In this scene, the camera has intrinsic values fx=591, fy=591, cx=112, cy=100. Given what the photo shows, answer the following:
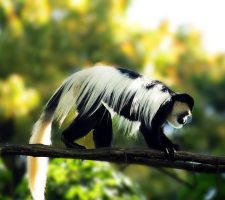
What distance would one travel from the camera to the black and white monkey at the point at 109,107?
3.10 meters

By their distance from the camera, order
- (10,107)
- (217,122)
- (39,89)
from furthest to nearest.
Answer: (217,122) < (39,89) < (10,107)

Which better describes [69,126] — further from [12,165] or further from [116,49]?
[116,49]

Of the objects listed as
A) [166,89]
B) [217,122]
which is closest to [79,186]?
[166,89]

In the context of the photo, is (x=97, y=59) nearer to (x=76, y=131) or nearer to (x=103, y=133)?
(x=103, y=133)

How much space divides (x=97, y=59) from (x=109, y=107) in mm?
7495

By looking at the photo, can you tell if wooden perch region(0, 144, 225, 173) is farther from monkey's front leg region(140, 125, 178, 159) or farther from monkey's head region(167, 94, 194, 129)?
monkey's head region(167, 94, 194, 129)

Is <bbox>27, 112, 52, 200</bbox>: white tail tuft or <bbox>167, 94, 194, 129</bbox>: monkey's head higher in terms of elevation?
<bbox>167, 94, 194, 129</bbox>: monkey's head

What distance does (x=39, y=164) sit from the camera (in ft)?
10.3

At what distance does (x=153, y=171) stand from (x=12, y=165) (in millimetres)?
2516

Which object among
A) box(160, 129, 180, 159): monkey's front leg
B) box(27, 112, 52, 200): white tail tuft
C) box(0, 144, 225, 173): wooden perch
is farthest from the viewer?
box(27, 112, 52, 200): white tail tuft

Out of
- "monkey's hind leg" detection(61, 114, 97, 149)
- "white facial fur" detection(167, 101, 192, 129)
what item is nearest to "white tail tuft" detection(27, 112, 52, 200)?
"monkey's hind leg" detection(61, 114, 97, 149)

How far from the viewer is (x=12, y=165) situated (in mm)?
8547

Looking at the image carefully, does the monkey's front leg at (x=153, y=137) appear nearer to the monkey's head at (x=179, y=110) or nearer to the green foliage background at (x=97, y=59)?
the monkey's head at (x=179, y=110)

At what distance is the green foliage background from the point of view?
9.80m
